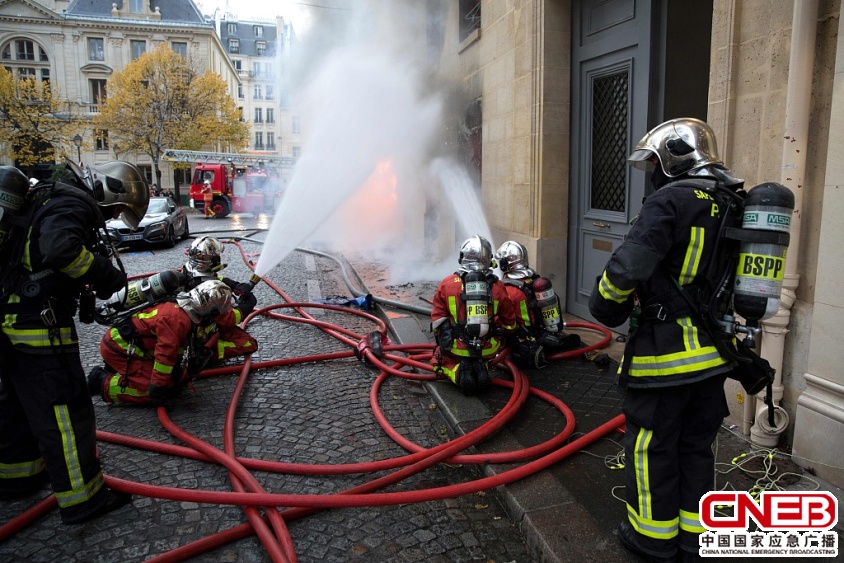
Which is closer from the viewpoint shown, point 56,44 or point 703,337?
point 703,337

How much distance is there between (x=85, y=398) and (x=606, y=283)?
2.74 m

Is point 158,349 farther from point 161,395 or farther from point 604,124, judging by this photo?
point 604,124

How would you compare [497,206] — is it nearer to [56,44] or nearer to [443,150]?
[443,150]

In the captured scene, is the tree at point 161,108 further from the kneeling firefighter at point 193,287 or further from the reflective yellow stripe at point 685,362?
the reflective yellow stripe at point 685,362

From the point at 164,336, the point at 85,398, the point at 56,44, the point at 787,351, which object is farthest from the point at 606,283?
the point at 56,44

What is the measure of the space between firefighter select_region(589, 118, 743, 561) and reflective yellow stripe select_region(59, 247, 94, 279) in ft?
8.40

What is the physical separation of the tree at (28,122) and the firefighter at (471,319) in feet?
129

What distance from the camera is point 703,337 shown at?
2516mm

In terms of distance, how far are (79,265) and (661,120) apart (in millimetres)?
5130

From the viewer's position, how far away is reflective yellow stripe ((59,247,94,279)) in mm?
3047

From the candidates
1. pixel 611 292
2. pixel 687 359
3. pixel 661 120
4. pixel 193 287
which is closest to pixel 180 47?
pixel 193 287

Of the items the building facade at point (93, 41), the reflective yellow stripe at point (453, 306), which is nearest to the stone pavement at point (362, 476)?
the reflective yellow stripe at point (453, 306)

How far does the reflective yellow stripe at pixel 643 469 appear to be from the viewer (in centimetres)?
255

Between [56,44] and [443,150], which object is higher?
[56,44]
